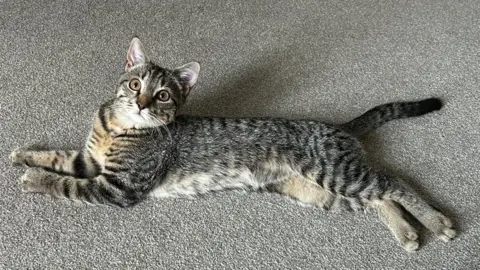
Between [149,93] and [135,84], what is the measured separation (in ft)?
0.21

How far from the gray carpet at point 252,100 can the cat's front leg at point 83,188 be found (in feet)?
0.14

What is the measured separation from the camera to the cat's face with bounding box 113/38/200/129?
1.60 metres

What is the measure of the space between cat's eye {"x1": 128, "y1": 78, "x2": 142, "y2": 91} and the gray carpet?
362 mm

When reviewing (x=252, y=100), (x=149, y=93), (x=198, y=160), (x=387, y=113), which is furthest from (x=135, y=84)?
(x=387, y=113)

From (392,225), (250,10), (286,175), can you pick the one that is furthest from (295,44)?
(392,225)

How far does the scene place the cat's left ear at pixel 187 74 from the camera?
166 cm

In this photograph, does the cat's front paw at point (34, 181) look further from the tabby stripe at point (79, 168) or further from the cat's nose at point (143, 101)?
the cat's nose at point (143, 101)

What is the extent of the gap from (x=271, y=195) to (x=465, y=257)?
2.27ft

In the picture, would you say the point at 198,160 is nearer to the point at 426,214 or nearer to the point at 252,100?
the point at 252,100

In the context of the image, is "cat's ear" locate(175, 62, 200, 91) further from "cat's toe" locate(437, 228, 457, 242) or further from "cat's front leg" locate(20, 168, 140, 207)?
"cat's toe" locate(437, 228, 457, 242)

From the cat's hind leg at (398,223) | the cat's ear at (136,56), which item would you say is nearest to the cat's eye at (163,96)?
the cat's ear at (136,56)

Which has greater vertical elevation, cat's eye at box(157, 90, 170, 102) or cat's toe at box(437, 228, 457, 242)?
cat's eye at box(157, 90, 170, 102)

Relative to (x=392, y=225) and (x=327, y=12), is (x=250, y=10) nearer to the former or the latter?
(x=327, y=12)

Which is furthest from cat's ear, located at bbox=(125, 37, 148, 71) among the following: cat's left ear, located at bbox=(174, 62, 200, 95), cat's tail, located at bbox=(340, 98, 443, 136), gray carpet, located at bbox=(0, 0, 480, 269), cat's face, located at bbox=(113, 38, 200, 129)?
cat's tail, located at bbox=(340, 98, 443, 136)
